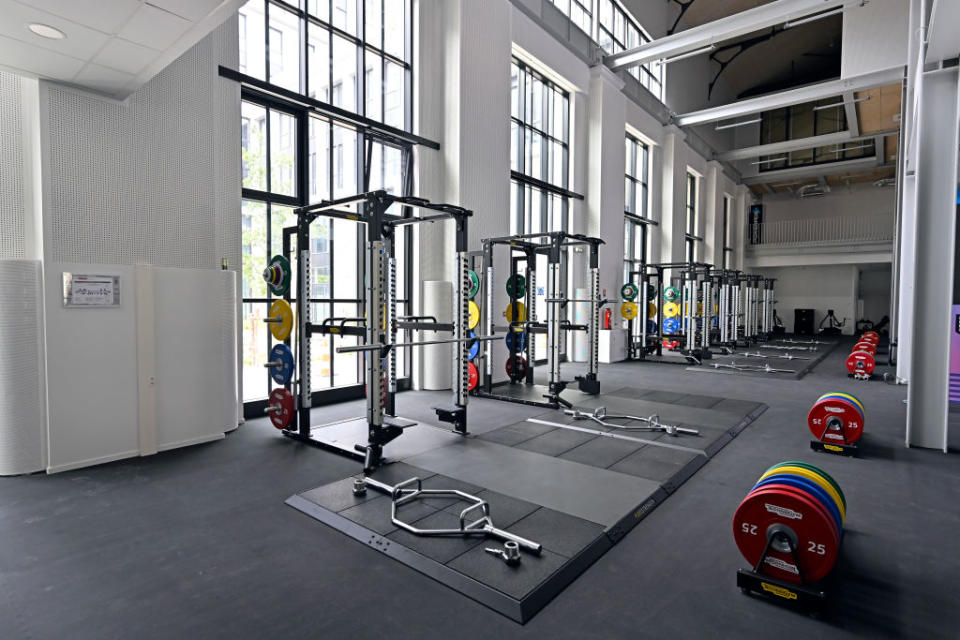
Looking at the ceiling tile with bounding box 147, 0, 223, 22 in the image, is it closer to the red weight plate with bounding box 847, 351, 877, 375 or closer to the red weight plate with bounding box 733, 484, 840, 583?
the red weight plate with bounding box 733, 484, 840, 583

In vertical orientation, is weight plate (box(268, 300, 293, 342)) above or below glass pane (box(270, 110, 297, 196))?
below

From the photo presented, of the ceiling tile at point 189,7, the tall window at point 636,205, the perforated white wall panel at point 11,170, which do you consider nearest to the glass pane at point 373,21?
the perforated white wall panel at point 11,170

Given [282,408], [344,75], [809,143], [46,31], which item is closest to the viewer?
[46,31]

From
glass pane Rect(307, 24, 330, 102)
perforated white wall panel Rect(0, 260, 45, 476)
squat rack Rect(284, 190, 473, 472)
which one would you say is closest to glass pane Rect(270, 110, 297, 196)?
glass pane Rect(307, 24, 330, 102)

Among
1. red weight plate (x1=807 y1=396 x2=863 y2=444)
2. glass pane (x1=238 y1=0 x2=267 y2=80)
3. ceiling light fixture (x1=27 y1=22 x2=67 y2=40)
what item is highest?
glass pane (x1=238 y1=0 x2=267 y2=80)

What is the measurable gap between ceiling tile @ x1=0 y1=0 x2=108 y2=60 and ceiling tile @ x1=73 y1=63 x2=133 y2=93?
0.18 m

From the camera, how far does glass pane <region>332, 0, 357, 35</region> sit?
18.0ft

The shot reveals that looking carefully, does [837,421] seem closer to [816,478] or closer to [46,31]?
[816,478]

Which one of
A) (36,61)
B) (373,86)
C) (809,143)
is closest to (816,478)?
(36,61)

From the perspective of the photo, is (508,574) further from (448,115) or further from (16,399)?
(448,115)

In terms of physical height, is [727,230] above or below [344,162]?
above

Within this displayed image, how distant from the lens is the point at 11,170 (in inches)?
128

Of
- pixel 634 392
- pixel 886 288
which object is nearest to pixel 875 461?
pixel 634 392

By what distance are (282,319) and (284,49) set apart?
2835 millimetres
